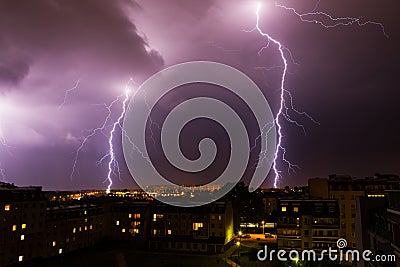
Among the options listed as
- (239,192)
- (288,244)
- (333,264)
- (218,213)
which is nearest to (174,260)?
(218,213)

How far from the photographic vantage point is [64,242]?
44.8 m

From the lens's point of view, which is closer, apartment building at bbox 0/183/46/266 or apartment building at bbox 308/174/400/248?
apartment building at bbox 0/183/46/266

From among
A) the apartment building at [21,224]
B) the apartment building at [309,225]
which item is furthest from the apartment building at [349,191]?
the apartment building at [21,224]

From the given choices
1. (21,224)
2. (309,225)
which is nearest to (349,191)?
(309,225)

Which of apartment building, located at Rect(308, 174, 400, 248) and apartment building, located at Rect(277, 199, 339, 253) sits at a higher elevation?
apartment building, located at Rect(308, 174, 400, 248)

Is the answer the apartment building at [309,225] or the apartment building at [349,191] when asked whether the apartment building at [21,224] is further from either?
the apartment building at [349,191]

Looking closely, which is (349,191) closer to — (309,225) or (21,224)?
(309,225)

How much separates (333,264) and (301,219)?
21.7ft

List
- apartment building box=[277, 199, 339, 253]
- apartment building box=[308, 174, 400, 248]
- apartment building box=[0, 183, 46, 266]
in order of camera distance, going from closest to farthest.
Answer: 1. apartment building box=[0, 183, 46, 266]
2. apartment building box=[277, 199, 339, 253]
3. apartment building box=[308, 174, 400, 248]

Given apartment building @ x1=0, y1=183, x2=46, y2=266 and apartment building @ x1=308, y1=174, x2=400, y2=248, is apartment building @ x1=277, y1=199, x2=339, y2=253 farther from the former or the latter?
apartment building @ x1=0, y1=183, x2=46, y2=266

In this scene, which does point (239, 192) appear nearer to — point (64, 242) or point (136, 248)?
point (136, 248)

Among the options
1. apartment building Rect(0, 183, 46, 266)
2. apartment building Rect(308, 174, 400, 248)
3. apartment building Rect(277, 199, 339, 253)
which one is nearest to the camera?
apartment building Rect(0, 183, 46, 266)

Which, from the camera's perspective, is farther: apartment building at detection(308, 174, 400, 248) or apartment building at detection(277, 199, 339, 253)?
apartment building at detection(308, 174, 400, 248)

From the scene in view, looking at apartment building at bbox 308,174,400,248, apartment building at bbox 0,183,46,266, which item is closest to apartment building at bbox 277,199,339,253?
apartment building at bbox 308,174,400,248
